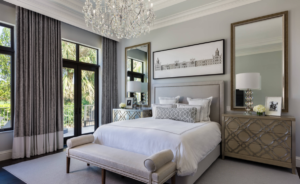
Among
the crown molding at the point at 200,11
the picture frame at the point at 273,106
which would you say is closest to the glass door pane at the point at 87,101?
the crown molding at the point at 200,11

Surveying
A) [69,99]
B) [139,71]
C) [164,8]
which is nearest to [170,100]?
[139,71]

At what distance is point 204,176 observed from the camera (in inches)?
102

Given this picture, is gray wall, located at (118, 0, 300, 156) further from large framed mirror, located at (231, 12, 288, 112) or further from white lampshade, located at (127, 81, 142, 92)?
white lampshade, located at (127, 81, 142, 92)

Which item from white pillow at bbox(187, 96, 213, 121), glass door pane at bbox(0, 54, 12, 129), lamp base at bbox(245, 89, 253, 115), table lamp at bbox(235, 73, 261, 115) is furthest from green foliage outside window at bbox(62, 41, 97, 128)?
lamp base at bbox(245, 89, 253, 115)

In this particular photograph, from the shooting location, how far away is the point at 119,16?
8.48 ft

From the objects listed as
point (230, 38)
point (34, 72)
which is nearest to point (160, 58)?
point (230, 38)

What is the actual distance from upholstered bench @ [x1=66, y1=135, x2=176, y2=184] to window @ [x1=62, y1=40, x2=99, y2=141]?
85.7 inches

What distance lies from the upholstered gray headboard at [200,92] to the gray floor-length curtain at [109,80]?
1.58 m

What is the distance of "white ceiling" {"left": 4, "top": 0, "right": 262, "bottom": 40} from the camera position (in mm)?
3598

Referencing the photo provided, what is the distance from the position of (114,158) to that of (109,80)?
3.57m

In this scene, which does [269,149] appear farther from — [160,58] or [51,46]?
[51,46]

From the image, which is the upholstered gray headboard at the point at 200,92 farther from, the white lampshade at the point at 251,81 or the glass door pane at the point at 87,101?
the glass door pane at the point at 87,101

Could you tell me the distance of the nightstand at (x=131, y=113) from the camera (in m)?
4.33

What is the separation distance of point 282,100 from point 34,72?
4.93m
